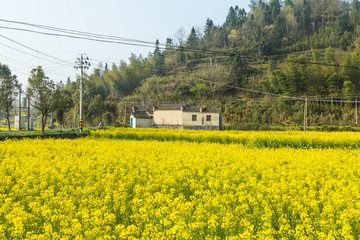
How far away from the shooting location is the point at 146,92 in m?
67.7

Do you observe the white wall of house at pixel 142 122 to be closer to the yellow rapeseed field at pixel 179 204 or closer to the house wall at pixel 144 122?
the house wall at pixel 144 122

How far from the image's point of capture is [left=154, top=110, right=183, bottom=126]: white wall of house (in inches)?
1528

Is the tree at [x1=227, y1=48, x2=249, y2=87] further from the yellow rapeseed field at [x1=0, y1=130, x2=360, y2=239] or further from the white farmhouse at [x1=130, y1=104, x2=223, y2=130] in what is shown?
the yellow rapeseed field at [x1=0, y1=130, x2=360, y2=239]

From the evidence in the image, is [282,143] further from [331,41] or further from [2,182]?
[331,41]

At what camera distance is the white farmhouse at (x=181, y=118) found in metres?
37.5

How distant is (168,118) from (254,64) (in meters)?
54.3

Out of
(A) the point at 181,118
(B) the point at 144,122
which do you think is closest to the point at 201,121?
(A) the point at 181,118

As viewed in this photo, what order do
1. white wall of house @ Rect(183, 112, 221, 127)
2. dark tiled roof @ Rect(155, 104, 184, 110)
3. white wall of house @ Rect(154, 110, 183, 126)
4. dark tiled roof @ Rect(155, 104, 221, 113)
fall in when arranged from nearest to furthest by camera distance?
Result: white wall of house @ Rect(183, 112, 221, 127) → dark tiled roof @ Rect(155, 104, 221, 113) → white wall of house @ Rect(154, 110, 183, 126) → dark tiled roof @ Rect(155, 104, 184, 110)

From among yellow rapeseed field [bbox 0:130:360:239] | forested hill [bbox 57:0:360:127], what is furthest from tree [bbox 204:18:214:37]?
yellow rapeseed field [bbox 0:130:360:239]

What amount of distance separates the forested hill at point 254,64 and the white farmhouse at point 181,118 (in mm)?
9121

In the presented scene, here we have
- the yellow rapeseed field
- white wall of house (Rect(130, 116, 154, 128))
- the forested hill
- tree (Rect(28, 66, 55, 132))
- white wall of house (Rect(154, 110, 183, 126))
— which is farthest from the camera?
the forested hill

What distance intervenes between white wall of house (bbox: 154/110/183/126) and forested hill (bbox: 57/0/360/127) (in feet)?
30.7

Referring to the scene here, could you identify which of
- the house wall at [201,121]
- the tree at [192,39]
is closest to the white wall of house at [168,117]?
the house wall at [201,121]

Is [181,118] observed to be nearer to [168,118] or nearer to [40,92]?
[168,118]
